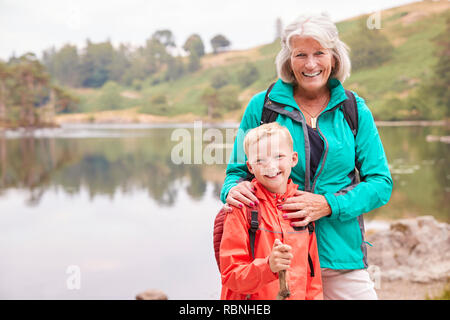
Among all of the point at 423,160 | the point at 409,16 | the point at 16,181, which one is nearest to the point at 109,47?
the point at 16,181

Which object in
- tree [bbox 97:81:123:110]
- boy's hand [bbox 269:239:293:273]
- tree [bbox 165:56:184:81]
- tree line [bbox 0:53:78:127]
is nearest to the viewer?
boy's hand [bbox 269:239:293:273]

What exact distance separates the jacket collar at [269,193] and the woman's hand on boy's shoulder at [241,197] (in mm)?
14

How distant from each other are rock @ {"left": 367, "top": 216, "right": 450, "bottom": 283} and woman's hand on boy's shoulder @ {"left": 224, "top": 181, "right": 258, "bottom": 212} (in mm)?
4374

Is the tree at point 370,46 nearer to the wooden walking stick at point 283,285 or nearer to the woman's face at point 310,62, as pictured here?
the woman's face at point 310,62

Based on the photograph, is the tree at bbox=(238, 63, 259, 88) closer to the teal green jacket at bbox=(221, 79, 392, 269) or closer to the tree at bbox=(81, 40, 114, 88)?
the tree at bbox=(81, 40, 114, 88)

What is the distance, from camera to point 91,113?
157ft

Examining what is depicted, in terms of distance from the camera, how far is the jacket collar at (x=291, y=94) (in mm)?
1188

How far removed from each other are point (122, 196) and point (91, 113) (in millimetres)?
18676

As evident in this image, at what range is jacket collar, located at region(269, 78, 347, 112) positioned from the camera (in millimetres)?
1188

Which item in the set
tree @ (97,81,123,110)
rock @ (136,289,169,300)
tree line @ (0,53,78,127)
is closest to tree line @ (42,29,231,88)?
tree @ (97,81,123,110)

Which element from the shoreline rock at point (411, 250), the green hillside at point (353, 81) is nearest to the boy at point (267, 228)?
the shoreline rock at point (411, 250)

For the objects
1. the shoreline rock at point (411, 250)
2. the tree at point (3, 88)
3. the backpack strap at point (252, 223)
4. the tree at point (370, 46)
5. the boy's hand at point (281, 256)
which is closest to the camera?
the boy's hand at point (281, 256)
